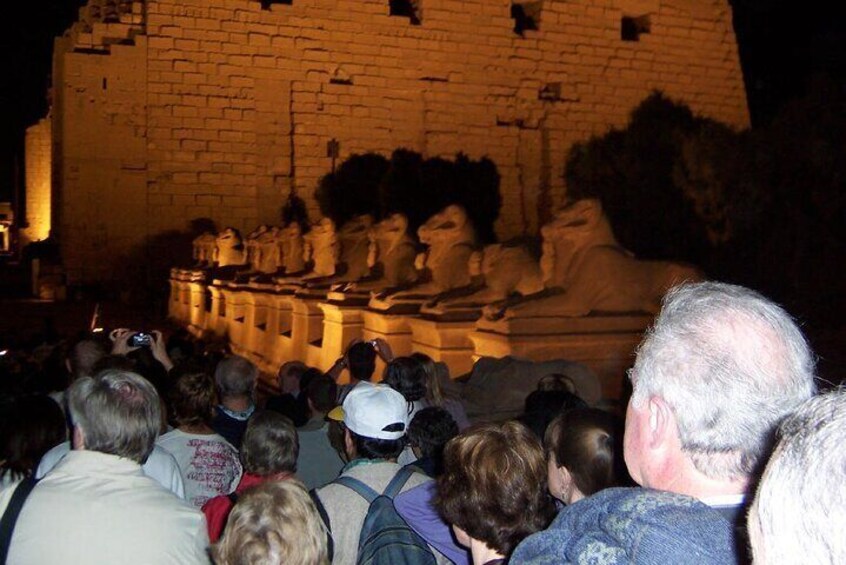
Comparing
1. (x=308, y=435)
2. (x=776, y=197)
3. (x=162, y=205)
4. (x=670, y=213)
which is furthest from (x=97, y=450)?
(x=162, y=205)

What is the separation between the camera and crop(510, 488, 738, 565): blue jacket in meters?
1.08

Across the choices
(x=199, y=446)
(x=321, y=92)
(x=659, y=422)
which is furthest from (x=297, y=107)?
(x=659, y=422)

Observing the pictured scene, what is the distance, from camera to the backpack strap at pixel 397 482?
2263mm

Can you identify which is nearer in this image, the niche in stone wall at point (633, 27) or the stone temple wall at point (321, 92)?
the stone temple wall at point (321, 92)

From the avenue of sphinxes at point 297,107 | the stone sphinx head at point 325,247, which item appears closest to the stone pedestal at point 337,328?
the avenue of sphinxes at point 297,107

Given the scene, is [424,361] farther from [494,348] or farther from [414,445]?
[494,348]

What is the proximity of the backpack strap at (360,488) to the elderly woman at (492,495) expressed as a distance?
42 cm

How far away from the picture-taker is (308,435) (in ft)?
11.2

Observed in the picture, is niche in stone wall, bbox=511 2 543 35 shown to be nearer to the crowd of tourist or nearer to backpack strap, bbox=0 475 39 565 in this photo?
the crowd of tourist

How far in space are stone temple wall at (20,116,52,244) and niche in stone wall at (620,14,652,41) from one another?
2151cm

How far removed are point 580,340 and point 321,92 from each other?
15.2 m

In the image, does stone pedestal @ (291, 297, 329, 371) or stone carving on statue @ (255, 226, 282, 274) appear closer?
stone pedestal @ (291, 297, 329, 371)

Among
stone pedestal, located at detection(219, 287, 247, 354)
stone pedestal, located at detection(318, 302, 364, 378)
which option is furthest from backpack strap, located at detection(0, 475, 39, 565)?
stone pedestal, located at detection(219, 287, 247, 354)

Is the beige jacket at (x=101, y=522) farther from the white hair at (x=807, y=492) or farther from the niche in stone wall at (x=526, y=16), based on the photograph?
the niche in stone wall at (x=526, y=16)
